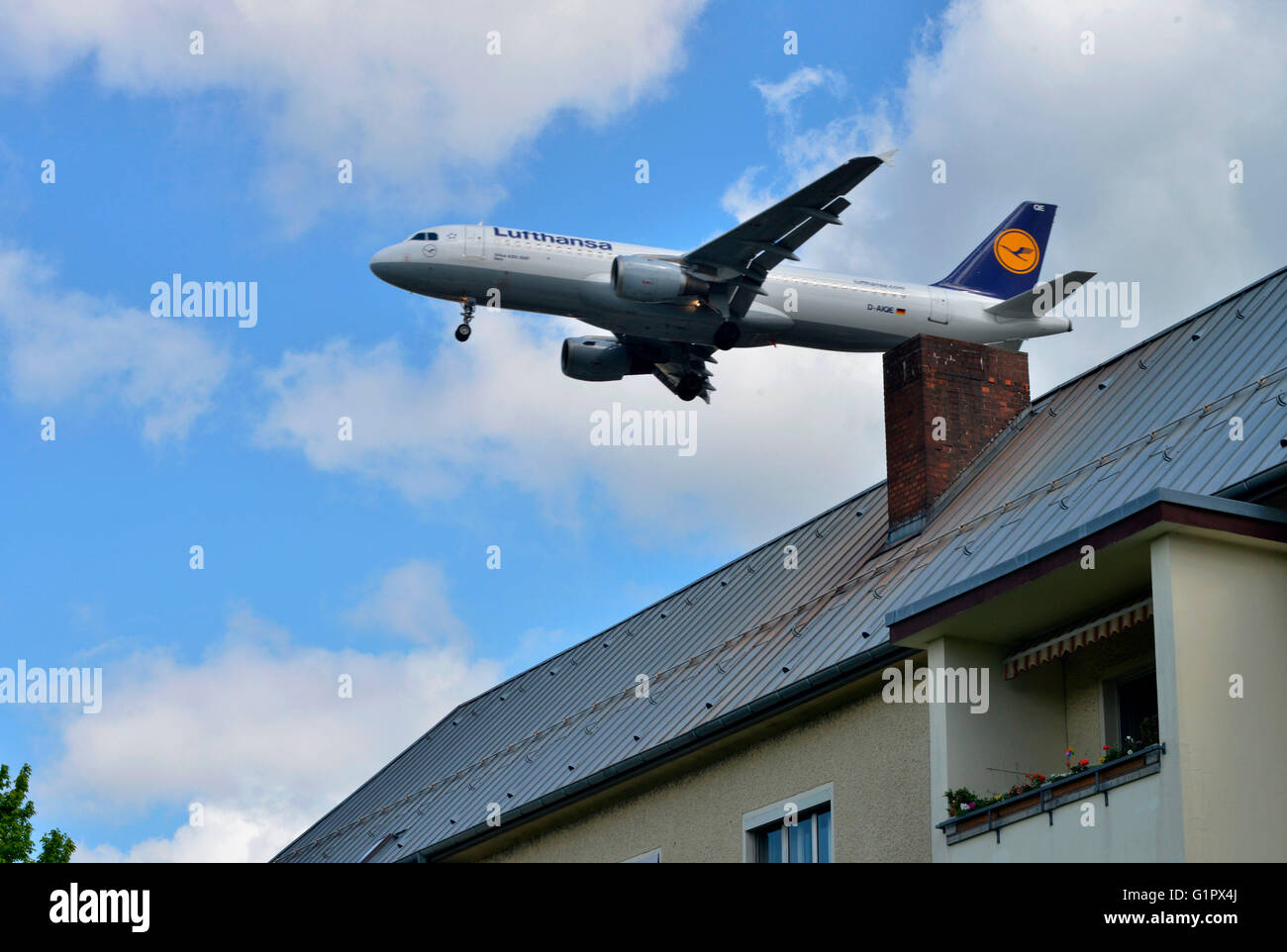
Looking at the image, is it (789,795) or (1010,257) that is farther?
(1010,257)

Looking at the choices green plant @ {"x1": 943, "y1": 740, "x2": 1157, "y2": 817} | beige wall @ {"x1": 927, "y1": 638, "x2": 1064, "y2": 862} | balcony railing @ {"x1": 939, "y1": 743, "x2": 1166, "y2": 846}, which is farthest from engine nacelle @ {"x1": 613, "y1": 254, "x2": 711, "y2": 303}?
balcony railing @ {"x1": 939, "y1": 743, "x2": 1166, "y2": 846}

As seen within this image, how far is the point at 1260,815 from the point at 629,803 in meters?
10.6

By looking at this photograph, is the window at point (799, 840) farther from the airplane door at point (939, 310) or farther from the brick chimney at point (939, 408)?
the airplane door at point (939, 310)

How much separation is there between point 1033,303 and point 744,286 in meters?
6.01

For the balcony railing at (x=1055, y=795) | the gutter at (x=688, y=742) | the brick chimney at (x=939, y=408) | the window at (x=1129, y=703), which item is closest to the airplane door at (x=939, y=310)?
the brick chimney at (x=939, y=408)

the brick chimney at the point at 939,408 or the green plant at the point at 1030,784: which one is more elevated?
the brick chimney at the point at 939,408

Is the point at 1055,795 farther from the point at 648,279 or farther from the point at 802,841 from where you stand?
the point at 648,279

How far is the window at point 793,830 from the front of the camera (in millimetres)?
20281

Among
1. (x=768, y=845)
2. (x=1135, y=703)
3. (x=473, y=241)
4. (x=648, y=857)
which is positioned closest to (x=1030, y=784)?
(x=1135, y=703)

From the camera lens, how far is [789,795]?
20938mm

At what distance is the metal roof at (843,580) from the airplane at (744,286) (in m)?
8.75

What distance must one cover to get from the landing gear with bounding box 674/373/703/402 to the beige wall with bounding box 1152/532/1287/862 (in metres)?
27.7

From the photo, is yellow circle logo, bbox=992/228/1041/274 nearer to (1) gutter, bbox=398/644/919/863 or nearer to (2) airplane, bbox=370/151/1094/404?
(2) airplane, bbox=370/151/1094/404
